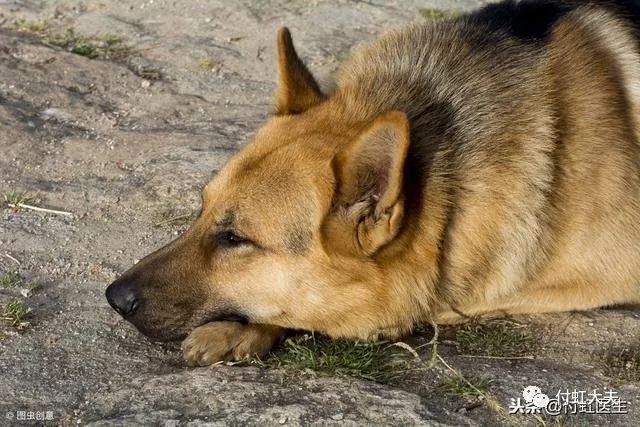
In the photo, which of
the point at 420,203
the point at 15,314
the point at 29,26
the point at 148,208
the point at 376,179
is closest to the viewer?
the point at 376,179

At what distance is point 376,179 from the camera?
3803mm

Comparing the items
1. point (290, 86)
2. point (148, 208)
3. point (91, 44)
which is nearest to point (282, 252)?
point (290, 86)

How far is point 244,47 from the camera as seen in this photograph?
26.8 ft

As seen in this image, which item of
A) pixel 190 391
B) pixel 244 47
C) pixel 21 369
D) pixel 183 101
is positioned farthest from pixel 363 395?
pixel 244 47

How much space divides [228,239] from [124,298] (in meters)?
0.52

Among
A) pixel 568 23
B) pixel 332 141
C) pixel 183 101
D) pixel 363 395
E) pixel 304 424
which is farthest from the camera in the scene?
pixel 183 101

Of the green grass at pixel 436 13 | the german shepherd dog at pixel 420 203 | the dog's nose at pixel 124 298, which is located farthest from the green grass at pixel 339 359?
the green grass at pixel 436 13

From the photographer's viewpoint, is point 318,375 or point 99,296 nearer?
point 318,375

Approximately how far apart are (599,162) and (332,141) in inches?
51.2

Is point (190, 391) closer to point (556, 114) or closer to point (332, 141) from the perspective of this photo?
point (332, 141)

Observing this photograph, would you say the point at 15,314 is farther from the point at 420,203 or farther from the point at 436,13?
the point at 436,13

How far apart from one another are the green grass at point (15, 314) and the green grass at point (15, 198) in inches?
46.9

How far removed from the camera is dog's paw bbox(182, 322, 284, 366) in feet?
13.2

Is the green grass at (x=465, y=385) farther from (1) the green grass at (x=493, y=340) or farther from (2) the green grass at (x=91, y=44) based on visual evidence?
(2) the green grass at (x=91, y=44)
